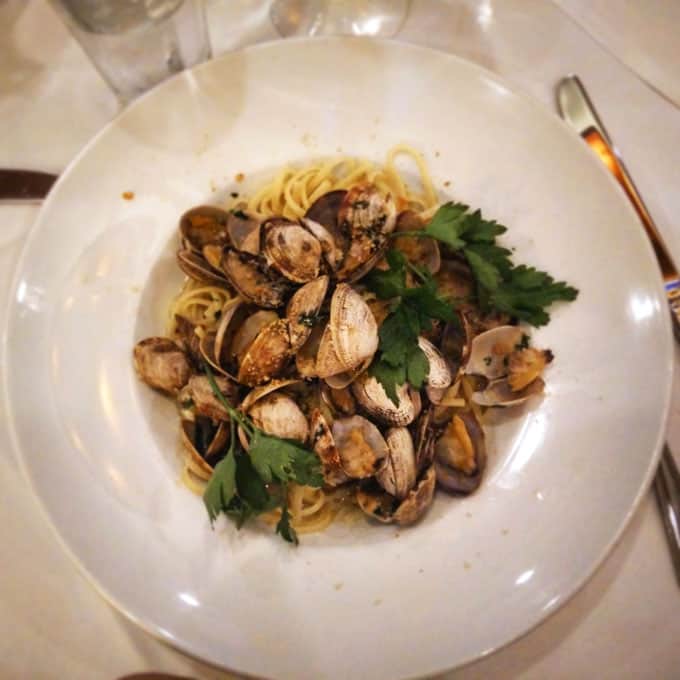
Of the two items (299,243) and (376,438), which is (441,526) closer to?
(376,438)

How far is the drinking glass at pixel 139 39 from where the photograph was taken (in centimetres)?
198

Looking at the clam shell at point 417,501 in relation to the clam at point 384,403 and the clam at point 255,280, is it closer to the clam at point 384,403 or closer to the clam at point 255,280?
the clam at point 384,403

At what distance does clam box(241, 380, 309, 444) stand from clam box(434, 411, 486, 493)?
0.42 m

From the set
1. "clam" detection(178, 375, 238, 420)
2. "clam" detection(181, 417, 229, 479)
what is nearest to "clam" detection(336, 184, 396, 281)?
"clam" detection(178, 375, 238, 420)

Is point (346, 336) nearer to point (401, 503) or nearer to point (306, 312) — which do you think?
point (306, 312)

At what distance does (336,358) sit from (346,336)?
0.07 m

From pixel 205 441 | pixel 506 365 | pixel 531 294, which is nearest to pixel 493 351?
pixel 506 365

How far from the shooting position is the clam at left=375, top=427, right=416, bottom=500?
1.65 meters

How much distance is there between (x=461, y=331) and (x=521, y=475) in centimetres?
46

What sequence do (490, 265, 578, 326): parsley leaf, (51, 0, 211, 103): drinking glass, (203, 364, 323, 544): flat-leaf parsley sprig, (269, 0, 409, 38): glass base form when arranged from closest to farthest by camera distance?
(203, 364, 323, 544): flat-leaf parsley sprig < (490, 265, 578, 326): parsley leaf < (51, 0, 211, 103): drinking glass < (269, 0, 409, 38): glass base

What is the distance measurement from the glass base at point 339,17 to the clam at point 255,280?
110cm

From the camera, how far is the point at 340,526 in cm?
178

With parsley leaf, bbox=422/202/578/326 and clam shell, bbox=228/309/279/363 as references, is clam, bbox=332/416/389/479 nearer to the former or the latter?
clam shell, bbox=228/309/279/363

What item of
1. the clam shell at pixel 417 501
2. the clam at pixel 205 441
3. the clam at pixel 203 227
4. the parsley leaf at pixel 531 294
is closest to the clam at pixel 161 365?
the clam at pixel 205 441
